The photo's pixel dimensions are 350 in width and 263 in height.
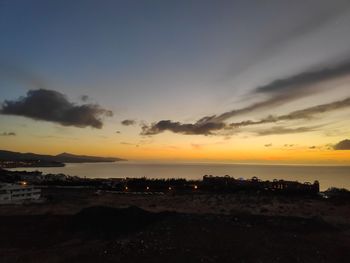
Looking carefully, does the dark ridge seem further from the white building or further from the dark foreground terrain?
the white building

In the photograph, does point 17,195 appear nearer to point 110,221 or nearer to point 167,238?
point 110,221

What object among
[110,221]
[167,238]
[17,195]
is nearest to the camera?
[167,238]

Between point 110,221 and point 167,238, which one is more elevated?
point 110,221

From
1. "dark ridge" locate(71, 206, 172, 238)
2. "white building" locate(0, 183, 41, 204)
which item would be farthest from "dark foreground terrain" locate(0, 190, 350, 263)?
"white building" locate(0, 183, 41, 204)

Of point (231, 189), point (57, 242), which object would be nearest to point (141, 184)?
point (231, 189)

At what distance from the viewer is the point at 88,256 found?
2106cm

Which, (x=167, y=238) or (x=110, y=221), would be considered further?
(x=110, y=221)

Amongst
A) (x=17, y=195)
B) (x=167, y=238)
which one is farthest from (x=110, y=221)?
(x=17, y=195)

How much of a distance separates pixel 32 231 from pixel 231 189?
162 ft

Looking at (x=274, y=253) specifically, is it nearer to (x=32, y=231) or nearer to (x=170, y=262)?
(x=170, y=262)

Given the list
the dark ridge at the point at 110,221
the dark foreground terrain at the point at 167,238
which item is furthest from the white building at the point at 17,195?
the dark ridge at the point at 110,221

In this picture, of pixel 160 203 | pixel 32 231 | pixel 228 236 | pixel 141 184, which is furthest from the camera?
pixel 141 184

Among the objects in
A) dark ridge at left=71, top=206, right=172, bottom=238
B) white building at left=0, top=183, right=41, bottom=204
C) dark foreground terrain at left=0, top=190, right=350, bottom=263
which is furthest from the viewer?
white building at left=0, top=183, right=41, bottom=204

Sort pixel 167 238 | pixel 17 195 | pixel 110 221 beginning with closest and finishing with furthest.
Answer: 1. pixel 167 238
2. pixel 110 221
3. pixel 17 195
